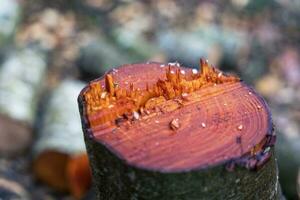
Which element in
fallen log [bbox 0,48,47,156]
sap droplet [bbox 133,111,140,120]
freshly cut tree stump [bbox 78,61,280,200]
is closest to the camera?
freshly cut tree stump [bbox 78,61,280,200]

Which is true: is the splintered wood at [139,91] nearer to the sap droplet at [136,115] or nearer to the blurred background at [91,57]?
the sap droplet at [136,115]

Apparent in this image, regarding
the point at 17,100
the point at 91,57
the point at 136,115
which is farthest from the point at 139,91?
the point at 91,57

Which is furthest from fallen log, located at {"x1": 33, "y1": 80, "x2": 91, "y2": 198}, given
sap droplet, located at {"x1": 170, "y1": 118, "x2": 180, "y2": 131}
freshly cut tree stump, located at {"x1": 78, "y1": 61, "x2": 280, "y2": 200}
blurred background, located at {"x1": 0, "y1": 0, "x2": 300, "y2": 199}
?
sap droplet, located at {"x1": 170, "y1": 118, "x2": 180, "y2": 131}

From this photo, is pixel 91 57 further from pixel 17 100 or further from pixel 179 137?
pixel 179 137

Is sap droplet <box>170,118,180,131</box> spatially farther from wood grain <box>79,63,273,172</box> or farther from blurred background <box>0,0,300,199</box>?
blurred background <box>0,0,300,199</box>

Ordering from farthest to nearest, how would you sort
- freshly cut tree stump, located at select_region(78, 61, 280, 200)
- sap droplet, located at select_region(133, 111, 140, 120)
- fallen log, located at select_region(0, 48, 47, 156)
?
fallen log, located at select_region(0, 48, 47, 156), sap droplet, located at select_region(133, 111, 140, 120), freshly cut tree stump, located at select_region(78, 61, 280, 200)

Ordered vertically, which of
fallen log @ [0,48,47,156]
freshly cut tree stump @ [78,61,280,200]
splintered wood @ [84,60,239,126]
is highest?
fallen log @ [0,48,47,156]

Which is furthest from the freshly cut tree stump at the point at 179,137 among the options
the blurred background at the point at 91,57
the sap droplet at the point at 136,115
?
the blurred background at the point at 91,57
